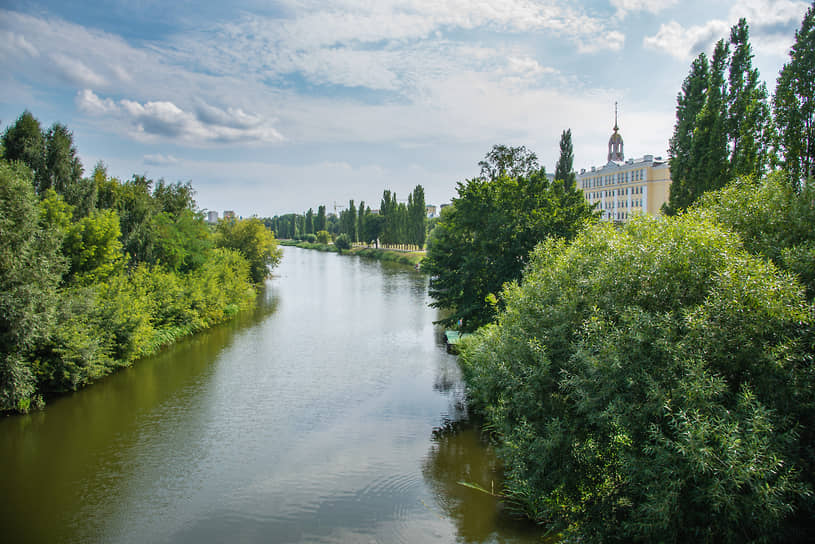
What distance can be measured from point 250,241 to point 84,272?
29.4m

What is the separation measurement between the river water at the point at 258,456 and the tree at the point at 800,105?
46.7 feet

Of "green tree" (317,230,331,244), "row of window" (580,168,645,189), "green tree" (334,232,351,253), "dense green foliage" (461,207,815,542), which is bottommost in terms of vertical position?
"dense green foliage" (461,207,815,542)

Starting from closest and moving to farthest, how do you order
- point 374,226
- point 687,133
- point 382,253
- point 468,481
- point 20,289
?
point 468,481 → point 20,289 → point 687,133 → point 382,253 → point 374,226

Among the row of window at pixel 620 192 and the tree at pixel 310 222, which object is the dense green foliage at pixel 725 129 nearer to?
the row of window at pixel 620 192

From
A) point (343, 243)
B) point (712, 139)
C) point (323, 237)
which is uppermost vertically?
point (712, 139)

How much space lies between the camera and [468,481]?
46.1 ft

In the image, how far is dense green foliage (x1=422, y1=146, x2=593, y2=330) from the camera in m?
20.6

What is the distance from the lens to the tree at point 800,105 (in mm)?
15977

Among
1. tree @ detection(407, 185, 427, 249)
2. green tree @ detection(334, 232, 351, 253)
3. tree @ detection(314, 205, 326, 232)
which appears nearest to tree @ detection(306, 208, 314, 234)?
tree @ detection(314, 205, 326, 232)

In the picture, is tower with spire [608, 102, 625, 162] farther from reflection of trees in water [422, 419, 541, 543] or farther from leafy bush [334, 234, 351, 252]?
reflection of trees in water [422, 419, 541, 543]

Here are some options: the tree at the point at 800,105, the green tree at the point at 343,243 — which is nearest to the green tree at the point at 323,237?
the green tree at the point at 343,243

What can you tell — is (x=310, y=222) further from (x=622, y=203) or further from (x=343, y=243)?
(x=622, y=203)

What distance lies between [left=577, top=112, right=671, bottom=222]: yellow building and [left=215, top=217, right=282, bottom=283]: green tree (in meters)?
52.8

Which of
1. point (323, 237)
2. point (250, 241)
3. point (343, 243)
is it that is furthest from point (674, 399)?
point (323, 237)
